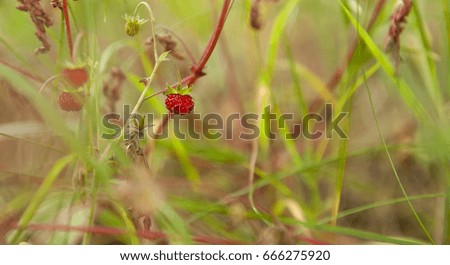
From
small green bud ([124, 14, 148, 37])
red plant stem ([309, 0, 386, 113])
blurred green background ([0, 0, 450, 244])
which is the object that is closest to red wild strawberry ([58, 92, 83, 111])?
blurred green background ([0, 0, 450, 244])

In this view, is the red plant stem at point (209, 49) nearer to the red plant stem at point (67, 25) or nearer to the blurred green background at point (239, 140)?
the blurred green background at point (239, 140)

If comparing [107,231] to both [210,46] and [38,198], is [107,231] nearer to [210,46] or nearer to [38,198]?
[38,198]

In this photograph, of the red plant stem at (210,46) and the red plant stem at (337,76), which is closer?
the red plant stem at (210,46)

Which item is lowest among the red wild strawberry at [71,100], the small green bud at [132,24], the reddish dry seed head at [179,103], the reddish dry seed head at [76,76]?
the reddish dry seed head at [179,103]

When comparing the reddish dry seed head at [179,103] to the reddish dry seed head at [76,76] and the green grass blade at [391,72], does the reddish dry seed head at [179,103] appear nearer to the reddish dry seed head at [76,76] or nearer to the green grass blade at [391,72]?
the reddish dry seed head at [76,76]

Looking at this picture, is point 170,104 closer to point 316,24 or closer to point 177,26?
point 177,26

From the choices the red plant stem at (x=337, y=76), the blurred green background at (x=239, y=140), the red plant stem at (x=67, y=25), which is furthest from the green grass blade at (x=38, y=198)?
the red plant stem at (x=337, y=76)

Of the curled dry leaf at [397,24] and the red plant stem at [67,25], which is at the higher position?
the red plant stem at [67,25]
